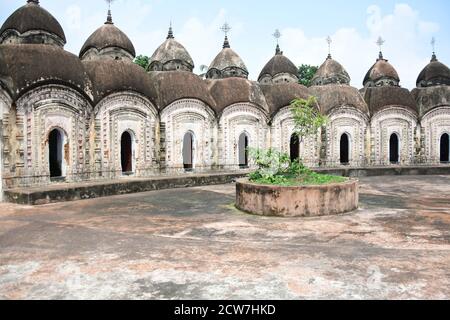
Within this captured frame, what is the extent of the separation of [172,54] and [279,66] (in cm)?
726

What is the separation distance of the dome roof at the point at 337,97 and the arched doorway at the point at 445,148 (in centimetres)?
576

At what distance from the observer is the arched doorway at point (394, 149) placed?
22.3m

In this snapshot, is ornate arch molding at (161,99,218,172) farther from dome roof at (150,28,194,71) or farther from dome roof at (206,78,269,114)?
dome roof at (150,28,194,71)

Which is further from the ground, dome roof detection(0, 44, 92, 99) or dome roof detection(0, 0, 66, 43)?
dome roof detection(0, 0, 66, 43)

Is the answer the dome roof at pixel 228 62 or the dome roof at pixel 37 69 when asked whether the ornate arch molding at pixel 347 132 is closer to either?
the dome roof at pixel 228 62

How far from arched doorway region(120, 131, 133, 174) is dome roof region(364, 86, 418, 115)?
12.7 m

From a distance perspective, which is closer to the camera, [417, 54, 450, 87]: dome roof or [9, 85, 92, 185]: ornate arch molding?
[9, 85, 92, 185]: ornate arch molding

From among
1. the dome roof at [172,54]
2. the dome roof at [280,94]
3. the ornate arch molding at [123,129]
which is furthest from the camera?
the dome roof at [280,94]

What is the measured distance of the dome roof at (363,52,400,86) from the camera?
22.9 meters

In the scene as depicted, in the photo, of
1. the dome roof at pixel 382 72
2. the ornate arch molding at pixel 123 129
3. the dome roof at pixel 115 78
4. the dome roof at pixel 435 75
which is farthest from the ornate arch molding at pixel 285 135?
the dome roof at pixel 435 75

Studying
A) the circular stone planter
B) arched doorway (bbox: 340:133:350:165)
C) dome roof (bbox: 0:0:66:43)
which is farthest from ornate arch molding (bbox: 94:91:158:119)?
arched doorway (bbox: 340:133:350:165)

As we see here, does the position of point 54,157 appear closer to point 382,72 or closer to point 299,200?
point 299,200

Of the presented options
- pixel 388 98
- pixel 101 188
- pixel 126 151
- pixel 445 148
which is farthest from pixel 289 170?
pixel 445 148

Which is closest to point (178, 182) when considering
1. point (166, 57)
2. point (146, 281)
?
point (166, 57)
